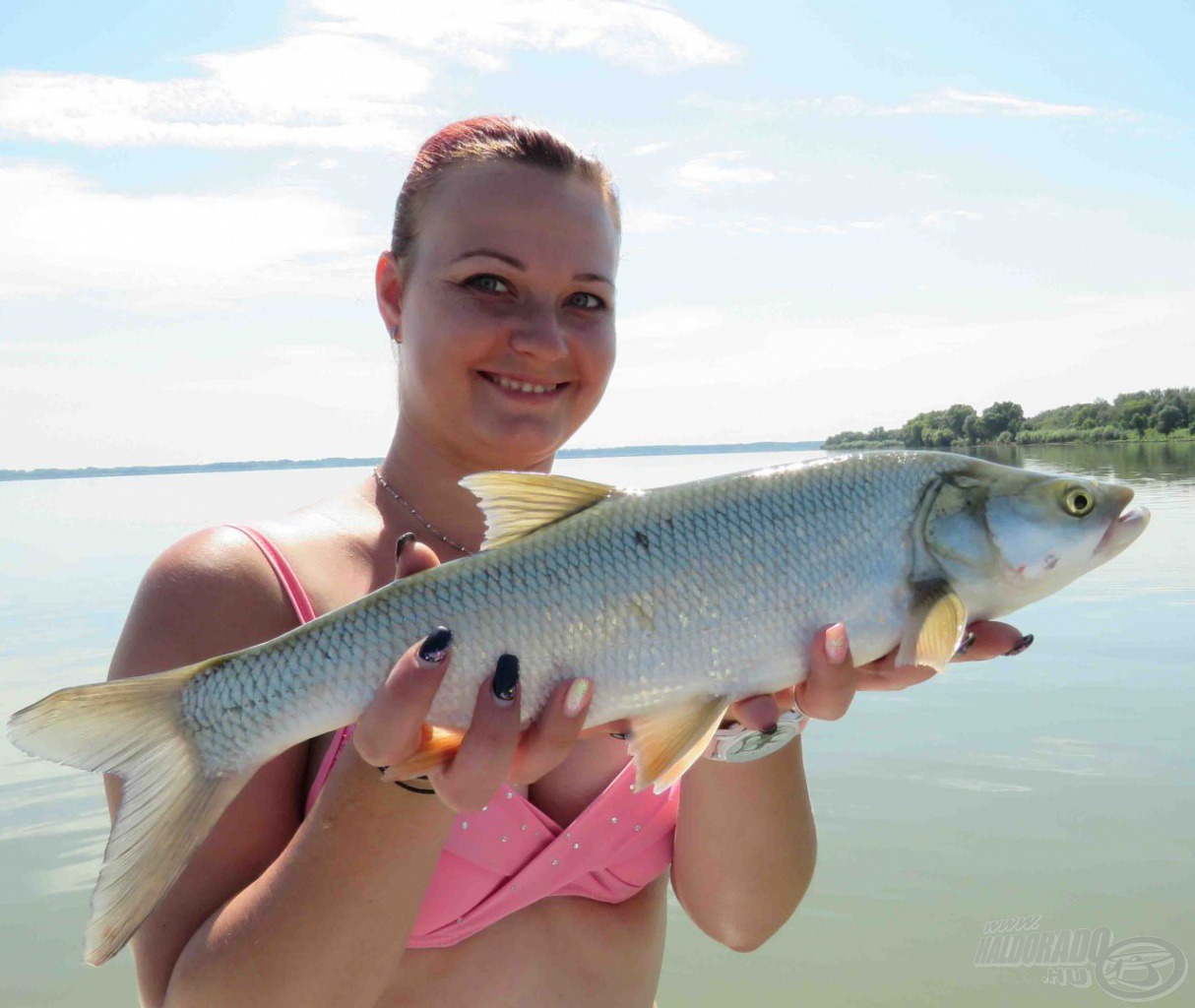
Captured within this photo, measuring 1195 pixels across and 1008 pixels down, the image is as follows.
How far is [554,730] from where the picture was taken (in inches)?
95.7

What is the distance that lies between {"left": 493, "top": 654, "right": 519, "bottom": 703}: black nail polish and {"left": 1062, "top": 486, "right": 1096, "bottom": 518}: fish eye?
1769 mm

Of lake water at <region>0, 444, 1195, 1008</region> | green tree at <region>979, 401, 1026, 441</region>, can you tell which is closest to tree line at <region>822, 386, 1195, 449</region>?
green tree at <region>979, 401, 1026, 441</region>

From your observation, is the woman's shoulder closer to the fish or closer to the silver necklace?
the fish

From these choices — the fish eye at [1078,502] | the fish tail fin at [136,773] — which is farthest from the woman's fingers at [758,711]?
the fish tail fin at [136,773]

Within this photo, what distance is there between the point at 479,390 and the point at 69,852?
256 inches

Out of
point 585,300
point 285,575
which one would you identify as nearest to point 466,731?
point 285,575

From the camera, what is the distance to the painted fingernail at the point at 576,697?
245 cm

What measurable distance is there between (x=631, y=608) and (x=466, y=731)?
0.53m

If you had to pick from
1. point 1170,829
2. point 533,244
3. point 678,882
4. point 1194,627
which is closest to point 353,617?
point 533,244

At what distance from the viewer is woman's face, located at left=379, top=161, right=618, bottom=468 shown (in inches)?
118

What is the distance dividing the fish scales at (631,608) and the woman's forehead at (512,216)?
2.72ft

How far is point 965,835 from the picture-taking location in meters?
7.47

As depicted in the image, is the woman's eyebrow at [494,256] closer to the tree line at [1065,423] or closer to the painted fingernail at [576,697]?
the painted fingernail at [576,697]

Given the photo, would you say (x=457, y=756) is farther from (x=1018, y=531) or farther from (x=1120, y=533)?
(x=1120, y=533)
